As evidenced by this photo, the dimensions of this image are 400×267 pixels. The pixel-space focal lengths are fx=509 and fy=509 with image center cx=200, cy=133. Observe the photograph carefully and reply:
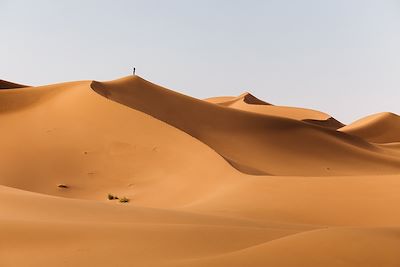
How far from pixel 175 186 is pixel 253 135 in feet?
37.7

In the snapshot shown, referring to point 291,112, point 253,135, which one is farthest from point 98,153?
point 291,112

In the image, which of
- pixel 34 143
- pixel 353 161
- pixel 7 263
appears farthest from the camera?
pixel 353 161

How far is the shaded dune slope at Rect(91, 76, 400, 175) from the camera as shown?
20.3 metres

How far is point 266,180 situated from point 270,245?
715 cm

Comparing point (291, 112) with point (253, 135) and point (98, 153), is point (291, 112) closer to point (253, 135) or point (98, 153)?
point (253, 135)

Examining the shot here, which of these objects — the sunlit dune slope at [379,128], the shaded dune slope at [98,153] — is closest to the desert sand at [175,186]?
the shaded dune slope at [98,153]

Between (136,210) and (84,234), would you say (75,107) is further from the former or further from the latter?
(84,234)

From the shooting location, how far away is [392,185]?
33.2 ft

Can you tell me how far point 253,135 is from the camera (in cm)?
2333

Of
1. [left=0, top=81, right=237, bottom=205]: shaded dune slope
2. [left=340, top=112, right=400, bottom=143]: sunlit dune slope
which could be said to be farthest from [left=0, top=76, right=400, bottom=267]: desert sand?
[left=340, top=112, right=400, bottom=143]: sunlit dune slope

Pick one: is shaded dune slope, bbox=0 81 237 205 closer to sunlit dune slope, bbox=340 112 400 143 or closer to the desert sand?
the desert sand

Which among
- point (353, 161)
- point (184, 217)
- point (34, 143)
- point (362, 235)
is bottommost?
point (362, 235)

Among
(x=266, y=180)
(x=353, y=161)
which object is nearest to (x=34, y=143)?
(x=266, y=180)

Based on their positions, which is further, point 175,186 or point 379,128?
point 379,128
